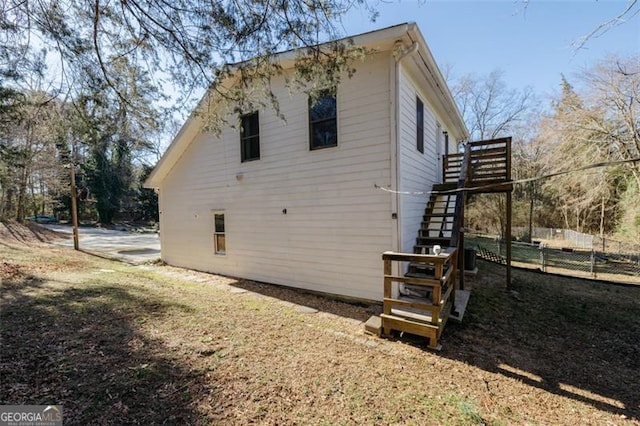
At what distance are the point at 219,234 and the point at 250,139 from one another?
2.83 m

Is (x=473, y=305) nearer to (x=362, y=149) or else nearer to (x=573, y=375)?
(x=573, y=375)

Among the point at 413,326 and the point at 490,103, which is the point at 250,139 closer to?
the point at 413,326

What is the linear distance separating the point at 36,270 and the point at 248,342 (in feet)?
23.3

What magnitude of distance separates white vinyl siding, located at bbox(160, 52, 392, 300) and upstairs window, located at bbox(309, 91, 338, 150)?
0.14 metres

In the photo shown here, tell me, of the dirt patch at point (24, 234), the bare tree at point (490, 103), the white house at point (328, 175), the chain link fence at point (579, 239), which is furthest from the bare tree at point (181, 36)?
the bare tree at point (490, 103)

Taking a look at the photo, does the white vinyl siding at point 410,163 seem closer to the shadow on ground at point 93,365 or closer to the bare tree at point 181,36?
the bare tree at point 181,36

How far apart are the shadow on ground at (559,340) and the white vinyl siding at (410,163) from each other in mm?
1902

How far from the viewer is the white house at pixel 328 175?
5.41 metres

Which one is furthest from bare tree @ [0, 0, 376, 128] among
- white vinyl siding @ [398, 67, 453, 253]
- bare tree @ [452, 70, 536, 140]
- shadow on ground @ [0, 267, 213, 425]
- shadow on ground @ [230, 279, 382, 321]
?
bare tree @ [452, 70, 536, 140]

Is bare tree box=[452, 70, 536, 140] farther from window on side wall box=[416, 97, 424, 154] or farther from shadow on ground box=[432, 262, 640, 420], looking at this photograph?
window on side wall box=[416, 97, 424, 154]

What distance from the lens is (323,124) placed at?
6168 mm

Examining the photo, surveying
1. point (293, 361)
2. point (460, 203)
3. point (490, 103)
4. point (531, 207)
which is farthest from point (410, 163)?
point (531, 207)

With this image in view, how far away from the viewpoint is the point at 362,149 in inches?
223

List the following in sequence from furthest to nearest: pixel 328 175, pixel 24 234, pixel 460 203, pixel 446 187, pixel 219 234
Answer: pixel 24 234 → pixel 219 234 → pixel 446 187 → pixel 328 175 → pixel 460 203
